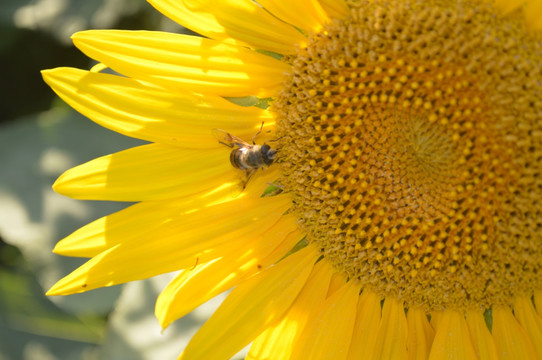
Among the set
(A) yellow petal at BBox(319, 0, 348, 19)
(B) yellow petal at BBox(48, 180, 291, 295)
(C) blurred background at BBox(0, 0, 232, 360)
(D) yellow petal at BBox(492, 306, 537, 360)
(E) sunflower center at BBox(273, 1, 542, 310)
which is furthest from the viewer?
(C) blurred background at BBox(0, 0, 232, 360)

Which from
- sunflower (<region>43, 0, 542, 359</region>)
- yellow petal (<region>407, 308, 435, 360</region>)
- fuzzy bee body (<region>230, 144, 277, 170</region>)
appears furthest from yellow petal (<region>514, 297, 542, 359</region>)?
fuzzy bee body (<region>230, 144, 277, 170</region>)

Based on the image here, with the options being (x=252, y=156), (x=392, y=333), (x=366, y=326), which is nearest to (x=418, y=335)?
(x=392, y=333)

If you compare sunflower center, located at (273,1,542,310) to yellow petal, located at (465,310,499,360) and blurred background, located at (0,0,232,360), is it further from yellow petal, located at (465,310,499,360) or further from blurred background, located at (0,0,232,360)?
blurred background, located at (0,0,232,360)

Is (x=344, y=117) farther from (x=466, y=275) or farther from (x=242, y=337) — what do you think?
(x=242, y=337)

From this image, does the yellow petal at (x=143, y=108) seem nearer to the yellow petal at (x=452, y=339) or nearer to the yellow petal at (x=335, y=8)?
the yellow petal at (x=335, y=8)

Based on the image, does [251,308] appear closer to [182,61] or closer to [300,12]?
[182,61]

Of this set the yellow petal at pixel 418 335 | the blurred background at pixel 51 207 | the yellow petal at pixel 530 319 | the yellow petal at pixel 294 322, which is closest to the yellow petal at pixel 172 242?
the yellow petal at pixel 294 322
